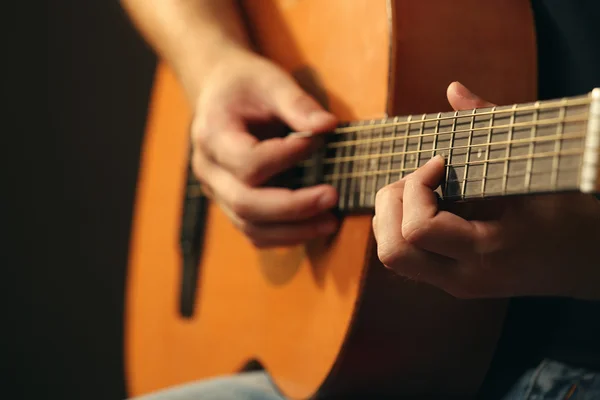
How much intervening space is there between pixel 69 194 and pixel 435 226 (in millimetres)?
1369

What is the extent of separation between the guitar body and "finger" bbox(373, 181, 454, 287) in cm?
10

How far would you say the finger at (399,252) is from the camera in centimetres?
56

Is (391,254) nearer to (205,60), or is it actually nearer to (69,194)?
(205,60)

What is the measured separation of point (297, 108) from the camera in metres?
0.75

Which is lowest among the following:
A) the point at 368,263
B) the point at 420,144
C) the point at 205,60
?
the point at 368,263

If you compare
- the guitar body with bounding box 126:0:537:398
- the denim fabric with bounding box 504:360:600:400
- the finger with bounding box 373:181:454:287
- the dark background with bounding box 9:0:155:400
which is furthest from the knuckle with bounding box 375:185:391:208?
the dark background with bounding box 9:0:155:400

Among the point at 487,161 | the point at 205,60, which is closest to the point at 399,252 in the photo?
the point at 487,161

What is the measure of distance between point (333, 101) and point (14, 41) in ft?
3.75

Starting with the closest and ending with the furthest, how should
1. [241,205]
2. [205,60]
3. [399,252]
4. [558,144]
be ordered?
[558,144] → [399,252] → [241,205] → [205,60]

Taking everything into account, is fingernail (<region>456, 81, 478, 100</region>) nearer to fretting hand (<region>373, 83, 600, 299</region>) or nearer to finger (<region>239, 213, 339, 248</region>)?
fretting hand (<region>373, 83, 600, 299</region>)

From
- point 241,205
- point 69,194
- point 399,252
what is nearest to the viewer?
point 399,252

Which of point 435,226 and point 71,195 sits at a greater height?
point 71,195

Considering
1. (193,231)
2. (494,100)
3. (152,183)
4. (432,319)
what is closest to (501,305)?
(432,319)

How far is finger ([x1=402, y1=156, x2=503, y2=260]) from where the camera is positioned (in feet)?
1.73
